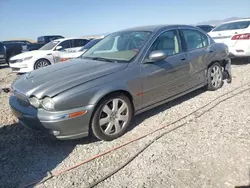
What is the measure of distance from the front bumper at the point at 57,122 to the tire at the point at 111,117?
0.48 feet

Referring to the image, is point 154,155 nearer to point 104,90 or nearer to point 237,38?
point 104,90

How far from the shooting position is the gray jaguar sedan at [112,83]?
3123 millimetres

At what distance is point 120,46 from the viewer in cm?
429

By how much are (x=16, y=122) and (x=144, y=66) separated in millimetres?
2559

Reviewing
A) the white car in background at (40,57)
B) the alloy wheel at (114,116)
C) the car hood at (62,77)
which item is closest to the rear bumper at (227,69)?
the car hood at (62,77)

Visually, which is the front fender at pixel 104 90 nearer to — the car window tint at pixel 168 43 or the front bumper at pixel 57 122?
the front bumper at pixel 57 122

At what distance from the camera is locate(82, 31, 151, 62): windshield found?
12.9 ft

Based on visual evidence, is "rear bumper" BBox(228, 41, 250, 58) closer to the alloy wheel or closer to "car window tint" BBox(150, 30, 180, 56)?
"car window tint" BBox(150, 30, 180, 56)

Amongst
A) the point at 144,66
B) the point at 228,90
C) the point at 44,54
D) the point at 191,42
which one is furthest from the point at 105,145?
→ the point at 44,54

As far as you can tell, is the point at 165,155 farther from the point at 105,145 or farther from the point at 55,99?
the point at 55,99

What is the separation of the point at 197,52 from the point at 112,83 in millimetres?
2304

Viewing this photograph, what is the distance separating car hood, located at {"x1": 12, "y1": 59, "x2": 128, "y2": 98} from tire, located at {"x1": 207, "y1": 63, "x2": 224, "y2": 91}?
253cm

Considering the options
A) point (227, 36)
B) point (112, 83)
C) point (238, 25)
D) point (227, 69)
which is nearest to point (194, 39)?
point (227, 69)

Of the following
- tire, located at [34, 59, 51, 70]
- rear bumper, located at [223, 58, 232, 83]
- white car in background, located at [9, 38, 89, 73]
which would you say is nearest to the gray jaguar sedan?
rear bumper, located at [223, 58, 232, 83]
